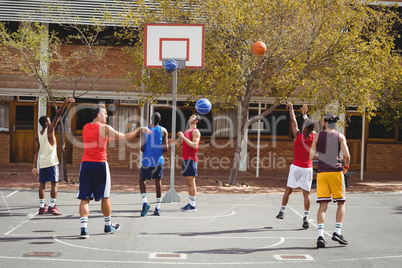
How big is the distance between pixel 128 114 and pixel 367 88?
33.1 ft

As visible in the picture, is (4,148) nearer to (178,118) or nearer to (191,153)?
(178,118)

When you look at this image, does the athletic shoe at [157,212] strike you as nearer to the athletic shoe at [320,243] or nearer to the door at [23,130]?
the athletic shoe at [320,243]

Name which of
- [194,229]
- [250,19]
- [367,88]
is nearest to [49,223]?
[194,229]

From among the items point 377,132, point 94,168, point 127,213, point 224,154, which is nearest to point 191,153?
point 127,213

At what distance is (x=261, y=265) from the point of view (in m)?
6.58

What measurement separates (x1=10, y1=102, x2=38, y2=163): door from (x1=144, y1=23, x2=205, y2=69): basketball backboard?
866 cm

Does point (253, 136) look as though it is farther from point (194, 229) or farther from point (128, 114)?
point (194, 229)

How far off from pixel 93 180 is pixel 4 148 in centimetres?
1329

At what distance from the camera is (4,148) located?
64.0 feet

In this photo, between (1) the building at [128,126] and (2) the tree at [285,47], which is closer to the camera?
(2) the tree at [285,47]

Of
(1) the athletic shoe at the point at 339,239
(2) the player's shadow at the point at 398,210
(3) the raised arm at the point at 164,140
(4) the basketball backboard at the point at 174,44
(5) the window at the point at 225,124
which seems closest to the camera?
(1) the athletic shoe at the point at 339,239

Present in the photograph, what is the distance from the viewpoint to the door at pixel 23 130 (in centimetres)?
1972

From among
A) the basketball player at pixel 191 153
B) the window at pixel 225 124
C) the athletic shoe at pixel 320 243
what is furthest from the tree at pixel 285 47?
the athletic shoe at pixel 320 243

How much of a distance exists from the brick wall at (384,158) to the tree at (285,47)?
6.47m
